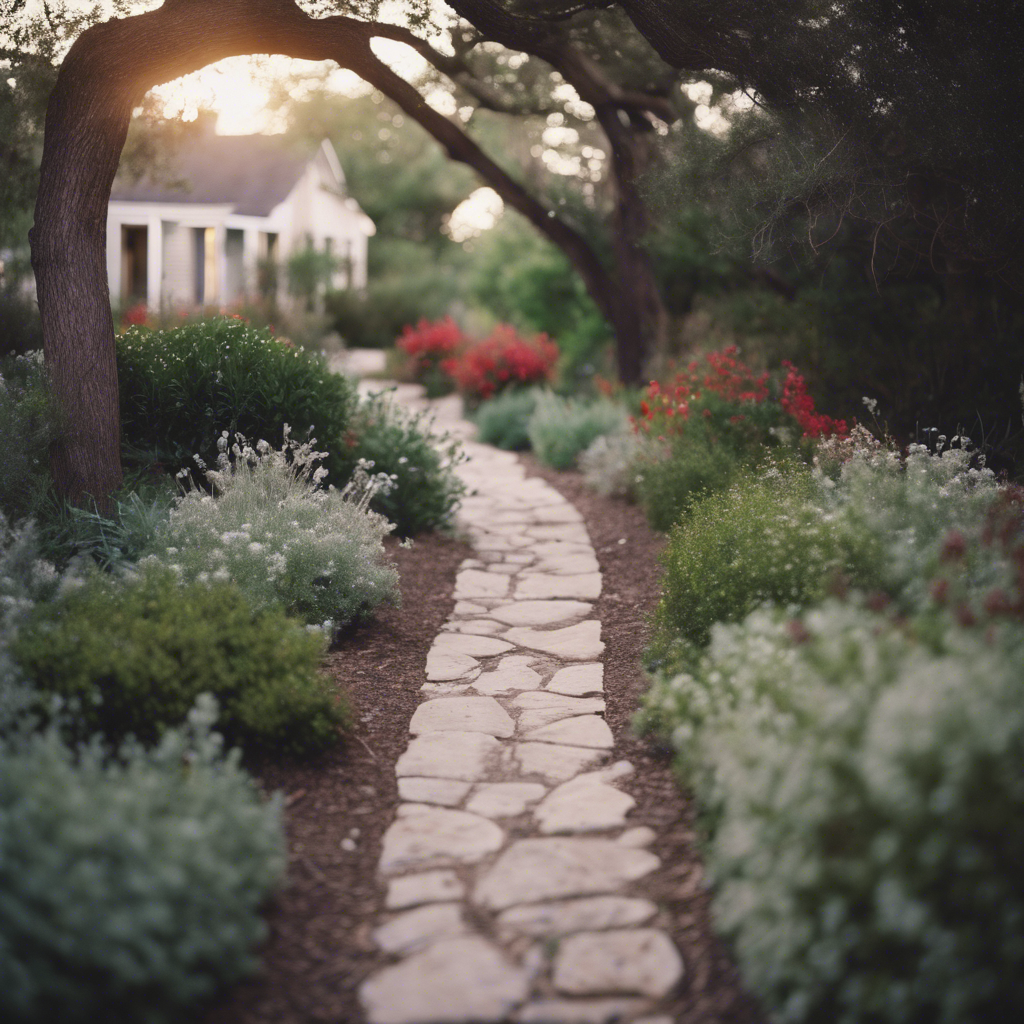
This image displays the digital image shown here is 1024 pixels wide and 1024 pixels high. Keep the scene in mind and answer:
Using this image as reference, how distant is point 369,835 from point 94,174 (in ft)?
13.1

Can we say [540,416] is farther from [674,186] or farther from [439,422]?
[674,186]

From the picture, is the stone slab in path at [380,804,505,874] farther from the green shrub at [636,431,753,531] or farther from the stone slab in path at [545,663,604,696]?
the green shrub at [636,431,753,531]

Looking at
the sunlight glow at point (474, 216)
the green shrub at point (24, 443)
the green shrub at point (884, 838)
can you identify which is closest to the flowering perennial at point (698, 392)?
the green shrub at point (24, 443)

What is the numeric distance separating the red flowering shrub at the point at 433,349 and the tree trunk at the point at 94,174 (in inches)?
410

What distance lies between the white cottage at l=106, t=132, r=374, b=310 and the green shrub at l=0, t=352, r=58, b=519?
1084 centimetres

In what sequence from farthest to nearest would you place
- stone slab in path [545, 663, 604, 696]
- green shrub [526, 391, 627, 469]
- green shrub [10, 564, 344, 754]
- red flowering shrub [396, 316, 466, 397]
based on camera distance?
red flowering shrub [396, 316, 466, 397]
green shrub [526, 391, 627, 469]
stone slab in path [545, 663, 604, 696]
green shrub [10, 564, 344, 754]

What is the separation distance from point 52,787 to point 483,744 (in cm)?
182

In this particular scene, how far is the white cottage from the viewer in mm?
18578

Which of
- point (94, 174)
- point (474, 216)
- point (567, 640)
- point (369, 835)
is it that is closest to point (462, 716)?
point (369, 835)

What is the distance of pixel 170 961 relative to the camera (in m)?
2.35

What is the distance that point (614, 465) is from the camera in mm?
8781

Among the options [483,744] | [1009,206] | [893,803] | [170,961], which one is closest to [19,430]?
[483,744]

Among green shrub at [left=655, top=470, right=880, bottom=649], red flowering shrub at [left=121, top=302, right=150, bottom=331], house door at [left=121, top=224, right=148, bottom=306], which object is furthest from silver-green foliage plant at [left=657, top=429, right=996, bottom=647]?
house door at [left=121, top=224, right=148, bottom=306]

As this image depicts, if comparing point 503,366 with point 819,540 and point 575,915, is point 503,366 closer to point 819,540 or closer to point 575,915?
point 819,540
